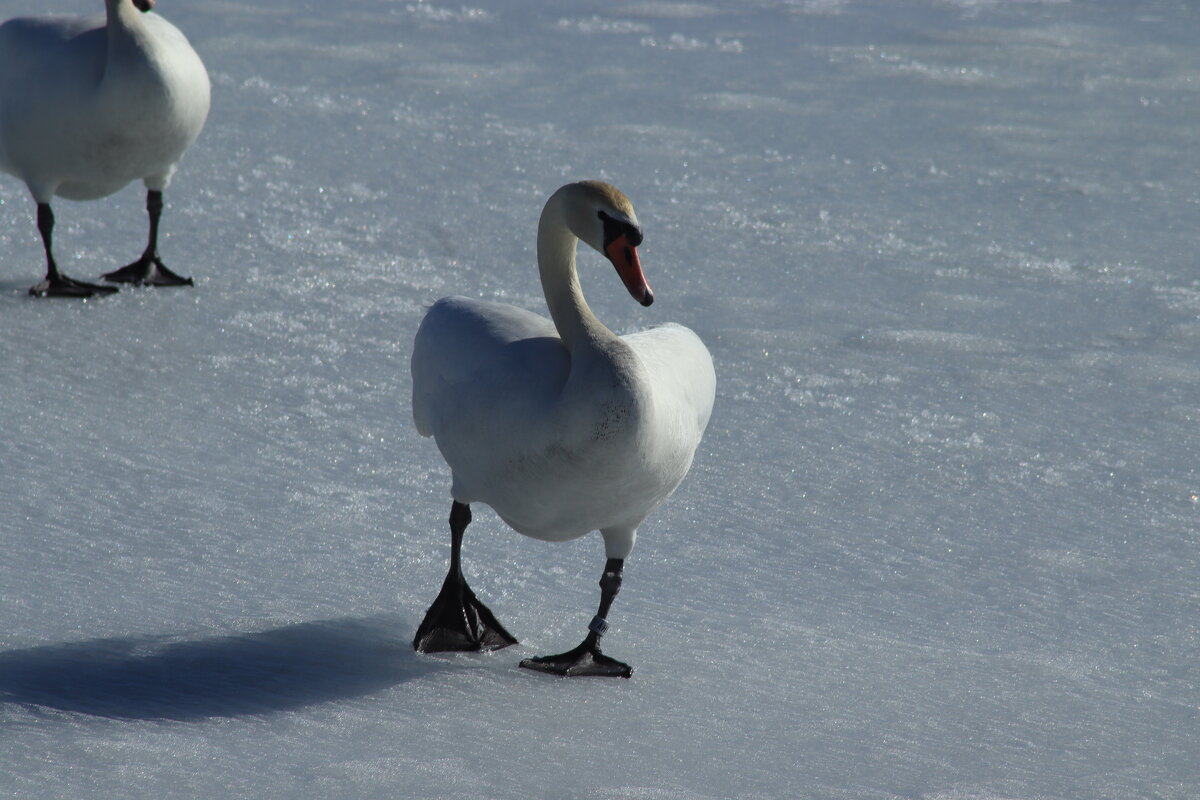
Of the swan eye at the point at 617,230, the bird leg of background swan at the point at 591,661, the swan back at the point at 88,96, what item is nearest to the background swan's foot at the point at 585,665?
the bird leg of background swan at the point at 591,661

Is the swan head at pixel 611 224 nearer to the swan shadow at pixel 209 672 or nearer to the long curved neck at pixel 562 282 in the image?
the long curved neck at pixel 562 282

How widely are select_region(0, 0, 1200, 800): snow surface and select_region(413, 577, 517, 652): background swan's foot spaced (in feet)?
0.17

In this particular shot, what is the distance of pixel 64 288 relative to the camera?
4.80 metres

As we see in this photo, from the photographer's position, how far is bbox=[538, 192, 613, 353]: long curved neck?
9.02 feet

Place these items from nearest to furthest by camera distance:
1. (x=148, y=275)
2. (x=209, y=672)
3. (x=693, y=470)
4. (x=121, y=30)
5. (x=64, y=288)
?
1. (x=209, y=672)
2. (x=693, y=470)
3. (x=121, y=30)
4. (x=64, y=288)
5. (x=148, y=275)

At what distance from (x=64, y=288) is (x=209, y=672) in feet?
7.93

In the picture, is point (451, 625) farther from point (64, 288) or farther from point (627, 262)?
point (64, 288)

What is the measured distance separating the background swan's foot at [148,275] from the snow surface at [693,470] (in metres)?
0.06

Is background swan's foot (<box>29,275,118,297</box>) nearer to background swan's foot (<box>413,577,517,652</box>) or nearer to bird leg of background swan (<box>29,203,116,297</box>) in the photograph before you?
bird leg of background swan (<box>29,203,116,297</box>)

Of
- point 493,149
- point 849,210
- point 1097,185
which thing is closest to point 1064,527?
point 849,210

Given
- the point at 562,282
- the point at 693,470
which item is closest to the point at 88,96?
the point at 693,470

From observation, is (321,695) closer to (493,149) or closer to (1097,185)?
(493,149)

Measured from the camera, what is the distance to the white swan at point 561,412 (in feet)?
8.63

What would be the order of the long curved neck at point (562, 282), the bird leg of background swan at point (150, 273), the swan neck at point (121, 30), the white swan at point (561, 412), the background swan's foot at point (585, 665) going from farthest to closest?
the bird leg of background swan at point (150, 273), the swan neck at point (121, 30), the background swan's foot at point (585, 665), the long curved neck at point (562, 282), the white swan at point (561, 412)
